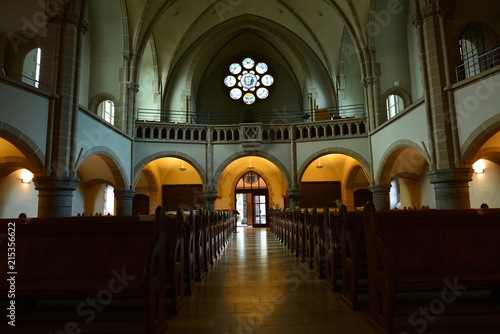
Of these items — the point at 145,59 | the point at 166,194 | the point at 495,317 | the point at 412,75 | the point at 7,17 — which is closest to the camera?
the point at 495,317

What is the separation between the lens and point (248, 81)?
2022cm

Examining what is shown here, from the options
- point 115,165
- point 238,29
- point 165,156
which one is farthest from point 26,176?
point 238,29

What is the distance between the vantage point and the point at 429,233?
3041mm

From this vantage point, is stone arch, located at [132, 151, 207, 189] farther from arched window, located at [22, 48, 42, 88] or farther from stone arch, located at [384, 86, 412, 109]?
stone arch, located at [384, 86, 412, 109]

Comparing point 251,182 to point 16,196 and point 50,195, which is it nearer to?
point 16,196

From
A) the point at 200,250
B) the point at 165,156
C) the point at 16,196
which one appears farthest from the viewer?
the point at 165,156

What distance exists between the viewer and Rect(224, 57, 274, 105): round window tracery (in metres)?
20.1

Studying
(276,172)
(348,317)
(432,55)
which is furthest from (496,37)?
(276,172)

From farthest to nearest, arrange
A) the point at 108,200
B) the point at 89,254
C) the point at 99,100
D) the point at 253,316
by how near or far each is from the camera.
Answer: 1. the point at 108,200
2. the point at 99,100
3. the point at 253,316
4. the point at 89,254

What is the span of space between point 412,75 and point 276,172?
28.7 ft

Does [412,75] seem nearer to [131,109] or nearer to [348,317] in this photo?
[131,109]

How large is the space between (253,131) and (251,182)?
5.57 metres

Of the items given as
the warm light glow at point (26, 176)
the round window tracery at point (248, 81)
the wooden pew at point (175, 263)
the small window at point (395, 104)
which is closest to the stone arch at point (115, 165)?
the warm light glow at point (26, 176)

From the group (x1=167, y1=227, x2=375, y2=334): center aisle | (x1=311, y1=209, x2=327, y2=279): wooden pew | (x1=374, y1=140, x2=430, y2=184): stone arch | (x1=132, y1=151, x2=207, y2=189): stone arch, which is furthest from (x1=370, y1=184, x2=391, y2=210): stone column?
(x1=167, y1=227, x2=375, y2=334): center aisle
